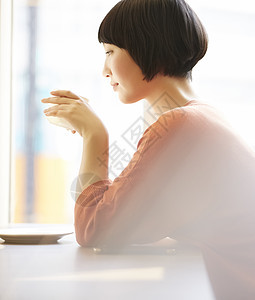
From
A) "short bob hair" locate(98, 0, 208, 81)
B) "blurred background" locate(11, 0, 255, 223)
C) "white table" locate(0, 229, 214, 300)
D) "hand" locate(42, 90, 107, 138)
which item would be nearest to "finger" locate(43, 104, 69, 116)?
"hand" locate(42, 90, 107, 138)

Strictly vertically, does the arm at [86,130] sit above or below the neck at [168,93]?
below

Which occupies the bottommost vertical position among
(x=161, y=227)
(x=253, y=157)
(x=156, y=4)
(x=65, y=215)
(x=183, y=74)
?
(x=65, y=215)

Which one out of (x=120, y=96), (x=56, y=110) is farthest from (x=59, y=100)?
(x=120, y=96)

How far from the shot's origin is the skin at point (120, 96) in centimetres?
96

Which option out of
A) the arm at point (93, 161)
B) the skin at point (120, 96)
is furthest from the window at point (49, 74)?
the arm at point (93, 161)

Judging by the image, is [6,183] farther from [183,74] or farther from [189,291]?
[189,291]

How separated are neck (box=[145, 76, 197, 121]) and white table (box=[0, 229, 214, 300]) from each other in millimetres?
370

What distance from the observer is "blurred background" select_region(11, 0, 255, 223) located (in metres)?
1.95

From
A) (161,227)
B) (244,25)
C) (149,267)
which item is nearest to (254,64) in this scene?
(244,25)

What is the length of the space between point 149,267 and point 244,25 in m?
1.61

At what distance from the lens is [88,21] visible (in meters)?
2.01

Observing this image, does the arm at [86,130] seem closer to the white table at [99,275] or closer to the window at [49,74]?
the white table at [99,275]

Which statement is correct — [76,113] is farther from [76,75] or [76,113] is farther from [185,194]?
[76,75]

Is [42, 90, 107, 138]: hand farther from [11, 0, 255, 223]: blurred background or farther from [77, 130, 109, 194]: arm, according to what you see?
[11, 0, 255, 223]: blurred background
